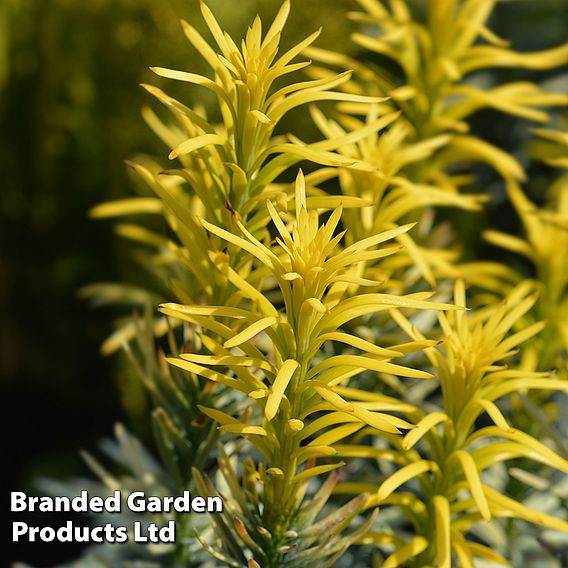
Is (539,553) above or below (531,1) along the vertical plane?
below

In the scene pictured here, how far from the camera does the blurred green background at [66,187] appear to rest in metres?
0.88

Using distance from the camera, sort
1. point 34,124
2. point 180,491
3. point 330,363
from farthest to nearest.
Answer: point 34,124, point 180,491, point 330,363

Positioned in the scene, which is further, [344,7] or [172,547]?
[344,7]

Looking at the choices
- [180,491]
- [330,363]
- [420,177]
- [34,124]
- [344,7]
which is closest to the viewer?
[330,363]

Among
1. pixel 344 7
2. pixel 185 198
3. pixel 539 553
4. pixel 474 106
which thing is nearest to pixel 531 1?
pixel 344 7

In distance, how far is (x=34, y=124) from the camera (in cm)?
95

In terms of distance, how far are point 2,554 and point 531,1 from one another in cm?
84

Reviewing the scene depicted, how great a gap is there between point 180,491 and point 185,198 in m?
0.25

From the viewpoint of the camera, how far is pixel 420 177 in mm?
629

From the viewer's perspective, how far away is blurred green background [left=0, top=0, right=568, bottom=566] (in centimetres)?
88

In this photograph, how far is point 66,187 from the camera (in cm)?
95

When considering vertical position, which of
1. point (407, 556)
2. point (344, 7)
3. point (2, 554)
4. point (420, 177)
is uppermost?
point (344, 7)

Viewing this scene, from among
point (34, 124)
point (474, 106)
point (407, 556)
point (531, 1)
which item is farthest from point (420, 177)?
point (34, 124)

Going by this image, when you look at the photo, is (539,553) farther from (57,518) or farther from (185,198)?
(57,518)
